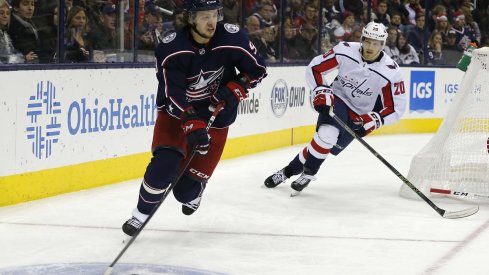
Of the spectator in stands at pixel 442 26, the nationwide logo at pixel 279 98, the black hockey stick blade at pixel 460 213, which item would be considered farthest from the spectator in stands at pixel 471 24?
the black hockey stick blade at pixel 460 213

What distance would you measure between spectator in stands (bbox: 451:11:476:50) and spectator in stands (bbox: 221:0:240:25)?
12.9 feet

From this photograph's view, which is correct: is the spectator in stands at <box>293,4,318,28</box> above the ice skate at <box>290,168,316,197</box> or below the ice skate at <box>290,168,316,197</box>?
above

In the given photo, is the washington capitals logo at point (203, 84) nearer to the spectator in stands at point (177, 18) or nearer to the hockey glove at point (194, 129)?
the hockey glove at point (194, 129)

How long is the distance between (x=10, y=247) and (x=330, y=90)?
225 centimetres

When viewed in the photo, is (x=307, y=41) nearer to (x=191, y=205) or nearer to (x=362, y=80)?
(x=362, y=80)

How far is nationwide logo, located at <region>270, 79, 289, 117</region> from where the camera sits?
27.1 feet

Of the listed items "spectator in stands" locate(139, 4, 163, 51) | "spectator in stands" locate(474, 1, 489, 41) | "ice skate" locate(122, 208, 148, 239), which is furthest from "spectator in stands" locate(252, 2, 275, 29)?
"ice skate" locate(122, 208, 148, 239)

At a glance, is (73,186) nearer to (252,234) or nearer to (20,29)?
(20,29)

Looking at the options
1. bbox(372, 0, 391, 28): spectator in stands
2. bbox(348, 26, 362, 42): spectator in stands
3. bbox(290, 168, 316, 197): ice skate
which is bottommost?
bbox(290, 168, 316, 197): ice skate

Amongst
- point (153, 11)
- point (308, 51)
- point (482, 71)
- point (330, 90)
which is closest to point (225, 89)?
point (330, 90)

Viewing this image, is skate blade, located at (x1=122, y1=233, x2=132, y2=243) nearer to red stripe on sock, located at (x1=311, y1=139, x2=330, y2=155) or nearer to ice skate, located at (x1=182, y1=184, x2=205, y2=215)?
ice skate, located at (x1=182, y1=184, x2=205, y2=215)

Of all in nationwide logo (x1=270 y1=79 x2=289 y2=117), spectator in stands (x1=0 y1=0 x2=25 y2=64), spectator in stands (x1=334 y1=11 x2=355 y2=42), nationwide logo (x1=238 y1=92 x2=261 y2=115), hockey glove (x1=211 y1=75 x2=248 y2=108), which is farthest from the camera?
spectator in stands (x1=334 y1=11 x2=355 y2=42)

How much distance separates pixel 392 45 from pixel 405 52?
215mm

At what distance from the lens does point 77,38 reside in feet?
19.1
